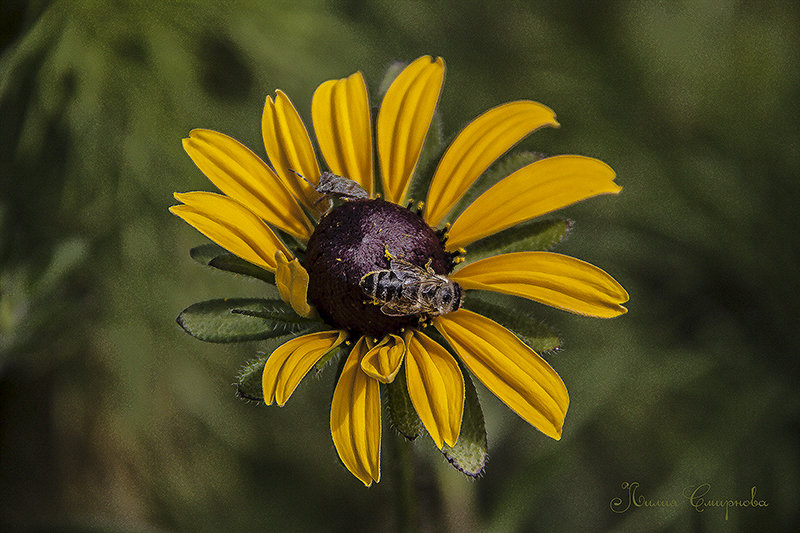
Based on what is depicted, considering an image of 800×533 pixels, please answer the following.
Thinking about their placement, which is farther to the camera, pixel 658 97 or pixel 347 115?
pixel 658 97

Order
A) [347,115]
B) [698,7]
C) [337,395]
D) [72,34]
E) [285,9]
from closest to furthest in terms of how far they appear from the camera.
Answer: [337,395] → [347,115] → [72,34] → [285,9] → [698,7]

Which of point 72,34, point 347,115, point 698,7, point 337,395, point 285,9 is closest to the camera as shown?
point 337,395

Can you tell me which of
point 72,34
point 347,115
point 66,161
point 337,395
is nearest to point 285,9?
point 72,34

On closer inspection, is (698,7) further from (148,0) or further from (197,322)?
(197,322)

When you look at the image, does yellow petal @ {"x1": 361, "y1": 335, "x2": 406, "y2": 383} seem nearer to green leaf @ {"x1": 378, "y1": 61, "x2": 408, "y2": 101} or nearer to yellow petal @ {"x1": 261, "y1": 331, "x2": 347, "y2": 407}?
yellow petal @ {"x1": 261, "y1": 331, "x2": 347, "y2": 407}

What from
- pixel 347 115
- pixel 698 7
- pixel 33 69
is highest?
pixel 698 7

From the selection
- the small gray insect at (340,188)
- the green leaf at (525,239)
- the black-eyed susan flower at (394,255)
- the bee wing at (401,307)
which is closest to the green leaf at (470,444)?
the black-eyed susan flower at (394,255)

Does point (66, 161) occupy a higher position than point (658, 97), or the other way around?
point (658, 97)
